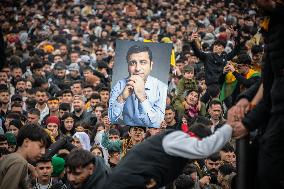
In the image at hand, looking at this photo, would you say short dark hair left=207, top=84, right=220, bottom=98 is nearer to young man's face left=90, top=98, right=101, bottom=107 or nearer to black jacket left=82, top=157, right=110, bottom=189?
young man's face left=90, top=98, right=101, bottom=107

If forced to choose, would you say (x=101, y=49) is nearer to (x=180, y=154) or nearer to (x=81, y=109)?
(x=81, y=109)

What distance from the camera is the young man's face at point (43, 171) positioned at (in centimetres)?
670

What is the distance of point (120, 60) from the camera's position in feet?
27.8

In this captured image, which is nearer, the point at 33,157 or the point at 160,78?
the point at 33,157

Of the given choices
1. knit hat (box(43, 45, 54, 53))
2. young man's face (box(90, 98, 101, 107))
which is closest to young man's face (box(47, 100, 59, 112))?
young man's face (box(90, 98, 101, 107))

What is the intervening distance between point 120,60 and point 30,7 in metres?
17.4

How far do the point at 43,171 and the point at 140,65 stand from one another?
2416 millimetres

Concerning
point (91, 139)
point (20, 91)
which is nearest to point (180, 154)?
point (91, 139)

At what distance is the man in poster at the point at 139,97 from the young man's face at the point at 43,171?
1632 mm

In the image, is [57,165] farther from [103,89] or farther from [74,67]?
[74,67]

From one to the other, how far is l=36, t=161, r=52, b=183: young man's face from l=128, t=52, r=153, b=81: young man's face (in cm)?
215

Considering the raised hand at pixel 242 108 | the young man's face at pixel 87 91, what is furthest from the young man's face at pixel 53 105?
the raised hand at pixel 242 108

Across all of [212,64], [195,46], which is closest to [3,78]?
[195,46]

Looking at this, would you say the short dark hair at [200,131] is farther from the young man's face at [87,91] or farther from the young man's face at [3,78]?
the young man's face at [3,78]
